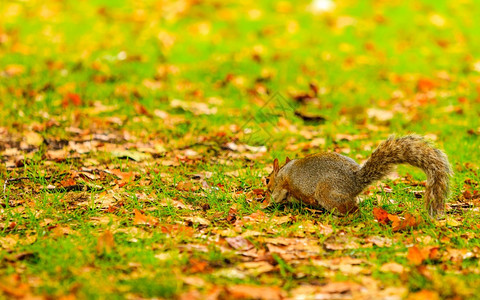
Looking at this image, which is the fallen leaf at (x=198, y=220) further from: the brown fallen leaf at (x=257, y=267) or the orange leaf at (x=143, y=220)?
the brown fallen leaf at (x=257, y=267)

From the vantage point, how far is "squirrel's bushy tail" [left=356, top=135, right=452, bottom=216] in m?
3.36

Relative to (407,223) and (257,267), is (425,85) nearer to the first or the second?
(407,223)

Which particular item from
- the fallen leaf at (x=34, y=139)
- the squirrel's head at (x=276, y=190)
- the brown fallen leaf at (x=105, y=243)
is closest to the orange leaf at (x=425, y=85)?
the squirrel's head at (x=276, y=190)

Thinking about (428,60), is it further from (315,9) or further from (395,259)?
(395,259)

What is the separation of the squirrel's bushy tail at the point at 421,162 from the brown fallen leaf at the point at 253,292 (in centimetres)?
124

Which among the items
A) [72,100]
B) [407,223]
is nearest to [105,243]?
[407,223]

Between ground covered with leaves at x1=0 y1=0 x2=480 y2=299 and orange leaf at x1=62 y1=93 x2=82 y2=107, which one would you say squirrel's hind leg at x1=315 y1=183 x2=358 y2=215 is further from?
orange leaf at x1=62 y1=93 x2=82 y2=107

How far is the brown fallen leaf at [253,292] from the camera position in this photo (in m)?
2.52

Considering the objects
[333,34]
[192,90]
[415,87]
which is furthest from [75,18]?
[415,87]

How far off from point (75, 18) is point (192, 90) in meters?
3.52

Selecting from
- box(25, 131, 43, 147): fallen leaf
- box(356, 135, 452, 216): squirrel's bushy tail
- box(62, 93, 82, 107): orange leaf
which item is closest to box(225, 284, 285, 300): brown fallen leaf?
box(356, 135, 452, 216): squirrel's bushy tail

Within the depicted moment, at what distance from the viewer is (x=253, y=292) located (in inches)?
100

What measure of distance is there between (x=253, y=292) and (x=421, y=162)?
1.40 m

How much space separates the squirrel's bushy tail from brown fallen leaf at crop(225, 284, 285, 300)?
4.05ft
